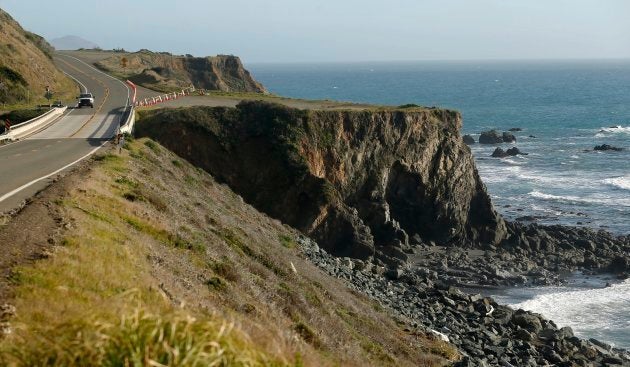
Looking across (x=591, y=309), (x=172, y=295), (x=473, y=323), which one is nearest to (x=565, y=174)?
(x=591, y=309)

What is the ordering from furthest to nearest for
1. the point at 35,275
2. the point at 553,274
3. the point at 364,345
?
the point at 553,274 < the point at 364,345 < the point at 35,275

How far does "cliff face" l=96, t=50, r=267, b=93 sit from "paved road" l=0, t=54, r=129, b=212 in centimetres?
1973

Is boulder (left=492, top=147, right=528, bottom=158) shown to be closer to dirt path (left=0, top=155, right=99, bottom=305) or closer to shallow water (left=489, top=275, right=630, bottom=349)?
shallow water (left=489, top=275, right=630, bottom=349)

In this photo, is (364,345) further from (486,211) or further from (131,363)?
(486,211)

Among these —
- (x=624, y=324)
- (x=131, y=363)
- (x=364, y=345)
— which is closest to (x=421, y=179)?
(x=624, y=324)

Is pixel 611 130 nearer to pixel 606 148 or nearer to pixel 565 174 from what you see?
pixel 606 148

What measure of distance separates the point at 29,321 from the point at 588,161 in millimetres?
71612

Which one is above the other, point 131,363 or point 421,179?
point 131,363

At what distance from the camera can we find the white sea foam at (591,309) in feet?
97.1

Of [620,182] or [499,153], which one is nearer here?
[620,182]

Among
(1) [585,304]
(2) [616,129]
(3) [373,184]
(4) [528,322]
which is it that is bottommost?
(1) [585,304]

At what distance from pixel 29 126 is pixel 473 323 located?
2607 cm

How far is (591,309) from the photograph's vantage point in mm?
32594

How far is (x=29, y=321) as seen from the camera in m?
8.09
